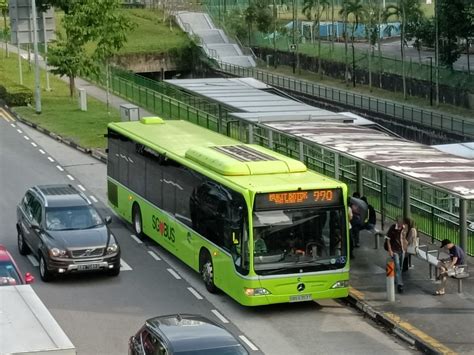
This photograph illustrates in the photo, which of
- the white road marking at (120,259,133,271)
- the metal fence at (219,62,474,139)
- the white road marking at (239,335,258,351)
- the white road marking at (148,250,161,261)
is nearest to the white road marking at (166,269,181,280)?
the white road marking at (120,259,133,271)

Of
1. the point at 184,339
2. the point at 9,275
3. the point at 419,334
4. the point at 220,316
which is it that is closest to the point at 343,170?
the point at 220,316

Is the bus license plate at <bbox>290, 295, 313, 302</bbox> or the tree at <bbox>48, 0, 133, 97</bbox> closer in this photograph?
the bus license plate at <bbox>290, 295, 313, 302</bbox>

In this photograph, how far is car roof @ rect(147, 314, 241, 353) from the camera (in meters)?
15.8

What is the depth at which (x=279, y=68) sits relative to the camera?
268ft

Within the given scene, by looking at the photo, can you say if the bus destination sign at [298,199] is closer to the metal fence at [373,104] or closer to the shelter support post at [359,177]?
the shelter support post at [359,177]

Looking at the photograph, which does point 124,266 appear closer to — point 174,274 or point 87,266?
point 174,274

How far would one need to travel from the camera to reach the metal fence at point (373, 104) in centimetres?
5238

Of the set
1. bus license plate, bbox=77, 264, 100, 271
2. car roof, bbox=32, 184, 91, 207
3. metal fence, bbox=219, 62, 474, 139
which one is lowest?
metal fence, bbox=219, 62, 474, 139

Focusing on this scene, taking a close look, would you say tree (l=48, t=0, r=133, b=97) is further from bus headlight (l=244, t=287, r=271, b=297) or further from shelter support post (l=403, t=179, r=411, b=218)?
bus headlight (l=244, t=287, r=271, b=297)

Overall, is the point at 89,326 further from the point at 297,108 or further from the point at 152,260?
the point at 297,108

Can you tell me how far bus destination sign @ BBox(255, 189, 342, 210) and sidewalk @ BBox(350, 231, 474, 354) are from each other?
2.20 metres

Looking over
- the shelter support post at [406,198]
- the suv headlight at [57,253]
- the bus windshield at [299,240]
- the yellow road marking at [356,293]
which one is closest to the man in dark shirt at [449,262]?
the yellow road marking at [356,293]

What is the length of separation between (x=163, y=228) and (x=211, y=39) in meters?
63.2

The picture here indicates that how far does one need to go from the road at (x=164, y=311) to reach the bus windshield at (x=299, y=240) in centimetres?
103
